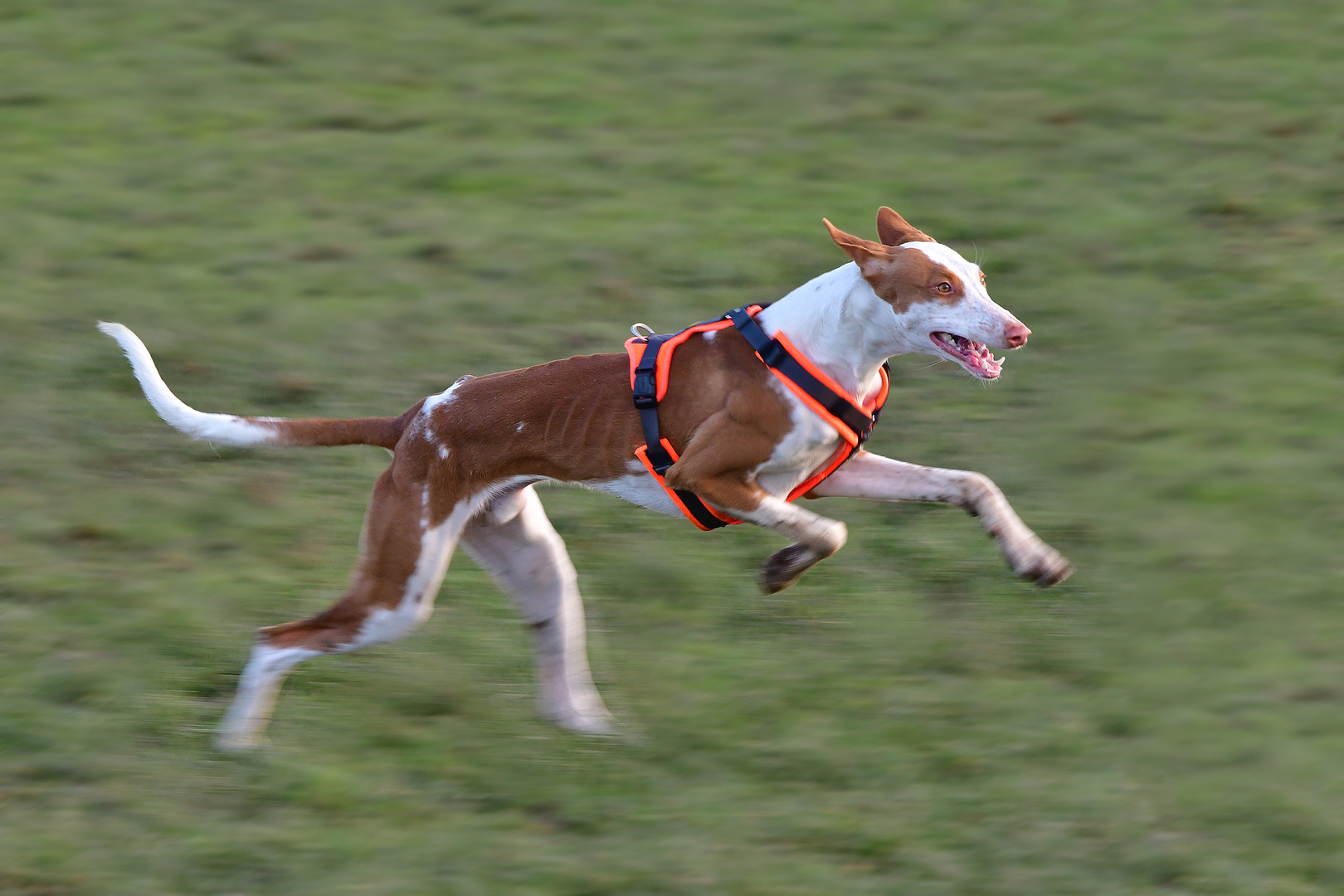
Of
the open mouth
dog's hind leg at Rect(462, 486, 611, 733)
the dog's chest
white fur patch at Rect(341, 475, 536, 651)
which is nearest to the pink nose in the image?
the open mouth

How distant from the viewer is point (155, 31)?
13.9 metres

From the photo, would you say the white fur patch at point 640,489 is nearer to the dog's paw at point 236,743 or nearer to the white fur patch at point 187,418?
the white fur patch at point 187,418

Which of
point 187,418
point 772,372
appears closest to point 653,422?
point 772,372

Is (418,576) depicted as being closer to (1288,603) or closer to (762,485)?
(762,485)

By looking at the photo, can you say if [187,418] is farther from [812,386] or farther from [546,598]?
[812,386]

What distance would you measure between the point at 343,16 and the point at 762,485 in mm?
9884

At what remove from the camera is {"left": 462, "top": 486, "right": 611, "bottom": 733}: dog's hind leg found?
612cm

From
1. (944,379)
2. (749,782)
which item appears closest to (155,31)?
(944,379)

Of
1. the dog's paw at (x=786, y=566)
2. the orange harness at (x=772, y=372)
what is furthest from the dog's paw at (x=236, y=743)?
the dog's paw at (x=786, y=566)

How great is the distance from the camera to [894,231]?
572 cm

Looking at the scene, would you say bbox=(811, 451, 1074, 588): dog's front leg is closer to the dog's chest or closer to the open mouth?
the dog's chest

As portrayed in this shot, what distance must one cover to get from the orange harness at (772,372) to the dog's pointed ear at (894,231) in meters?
0.45

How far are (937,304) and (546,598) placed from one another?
1.89 metres

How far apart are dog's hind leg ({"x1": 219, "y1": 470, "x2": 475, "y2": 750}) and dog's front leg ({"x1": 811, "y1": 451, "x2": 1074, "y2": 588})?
1.38 meters
